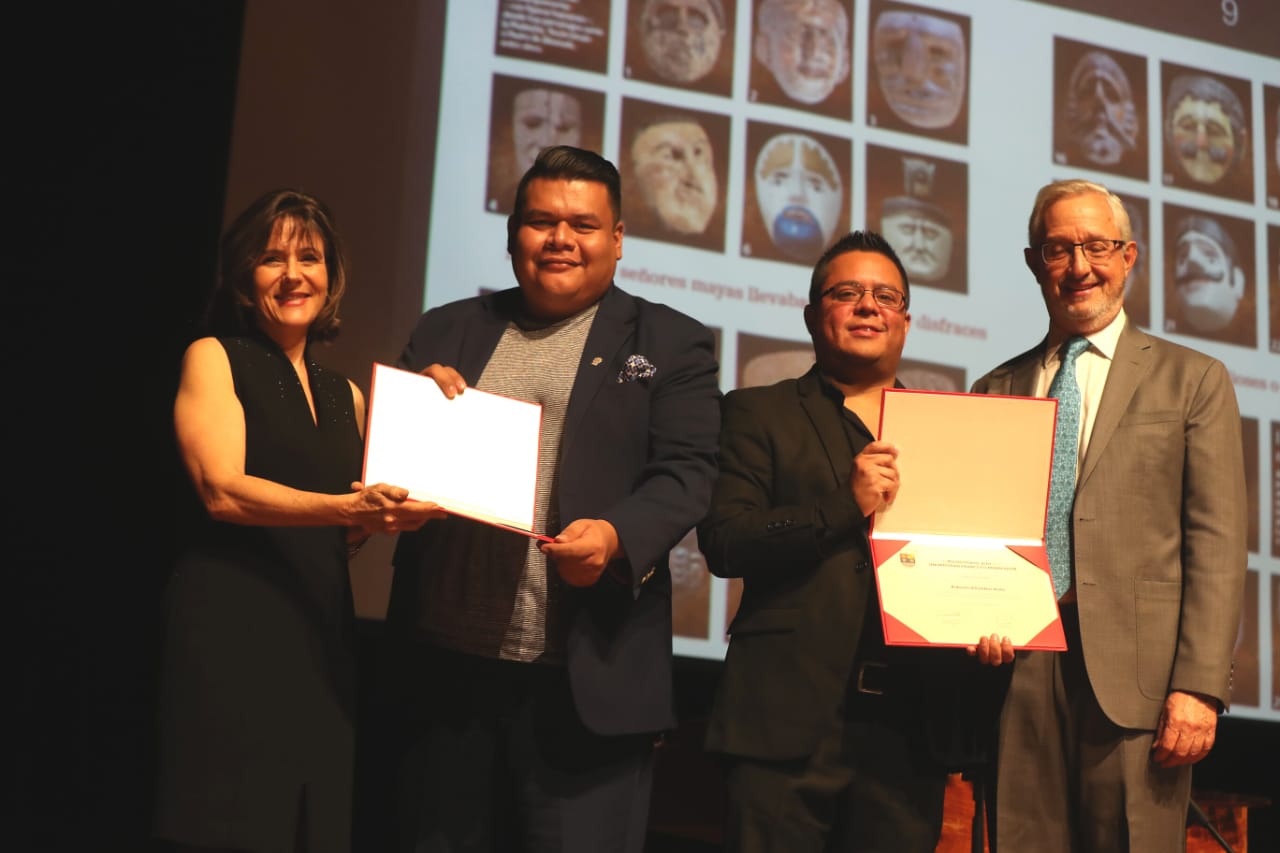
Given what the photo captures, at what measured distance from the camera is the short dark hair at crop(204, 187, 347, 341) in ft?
7.05

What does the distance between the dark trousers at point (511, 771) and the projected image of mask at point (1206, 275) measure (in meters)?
2.55

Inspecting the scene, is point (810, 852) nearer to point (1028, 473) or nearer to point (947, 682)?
point (947, 682)

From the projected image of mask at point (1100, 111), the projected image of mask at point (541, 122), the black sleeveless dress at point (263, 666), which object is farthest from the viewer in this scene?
the projected image of mask at point (1100, 111)

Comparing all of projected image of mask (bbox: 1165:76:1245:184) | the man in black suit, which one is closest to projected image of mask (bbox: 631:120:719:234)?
the man in black suit

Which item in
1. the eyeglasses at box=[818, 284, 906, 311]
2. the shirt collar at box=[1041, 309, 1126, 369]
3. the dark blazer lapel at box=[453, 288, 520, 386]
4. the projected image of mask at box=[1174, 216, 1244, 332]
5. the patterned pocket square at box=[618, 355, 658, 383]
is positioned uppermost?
the projected image of mask at box=[1174, 216, 1244, 332]

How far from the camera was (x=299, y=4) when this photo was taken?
3336mm

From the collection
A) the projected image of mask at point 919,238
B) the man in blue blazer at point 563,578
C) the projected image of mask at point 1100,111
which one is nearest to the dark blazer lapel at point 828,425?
the man in blue blazer at point 563,578

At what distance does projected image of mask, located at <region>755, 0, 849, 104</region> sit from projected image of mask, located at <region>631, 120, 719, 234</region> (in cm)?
34

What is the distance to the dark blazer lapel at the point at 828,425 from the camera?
2.29 meters

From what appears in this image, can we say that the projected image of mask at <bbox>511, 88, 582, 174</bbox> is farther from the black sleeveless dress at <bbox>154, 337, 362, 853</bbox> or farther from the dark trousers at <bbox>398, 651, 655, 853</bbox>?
the dark trousers at <bbox>398, 651, 655, 853</bbox>

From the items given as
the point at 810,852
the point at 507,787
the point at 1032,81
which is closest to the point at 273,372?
the point at 507,787

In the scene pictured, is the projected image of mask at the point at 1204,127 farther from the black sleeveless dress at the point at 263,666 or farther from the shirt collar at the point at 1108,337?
the black sleeveless dress at the point at 263,666

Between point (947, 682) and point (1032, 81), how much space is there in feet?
7.45

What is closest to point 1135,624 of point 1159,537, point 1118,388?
point 1159,537
